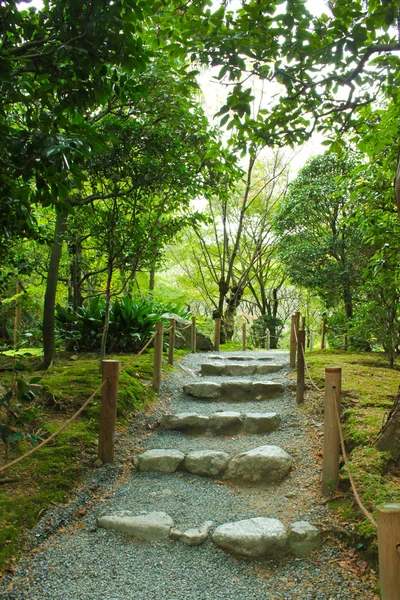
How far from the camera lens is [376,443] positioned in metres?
3.61

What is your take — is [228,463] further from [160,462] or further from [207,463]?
[160,462]

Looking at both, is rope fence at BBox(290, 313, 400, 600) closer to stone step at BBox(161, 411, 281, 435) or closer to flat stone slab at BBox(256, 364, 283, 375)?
flat stone slab at BBox(256, 364, 283, 375)

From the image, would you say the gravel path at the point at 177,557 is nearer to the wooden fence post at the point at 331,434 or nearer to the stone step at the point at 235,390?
the wooden fence post at the point at 331,434

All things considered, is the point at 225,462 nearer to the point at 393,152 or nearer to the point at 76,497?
the point at 76,497

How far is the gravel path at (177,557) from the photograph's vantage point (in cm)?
252

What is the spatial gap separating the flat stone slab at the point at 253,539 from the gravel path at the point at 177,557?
62 mm

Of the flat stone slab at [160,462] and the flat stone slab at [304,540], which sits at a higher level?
the flat stone slab at [160,462]

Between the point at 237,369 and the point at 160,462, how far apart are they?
3.88 meters

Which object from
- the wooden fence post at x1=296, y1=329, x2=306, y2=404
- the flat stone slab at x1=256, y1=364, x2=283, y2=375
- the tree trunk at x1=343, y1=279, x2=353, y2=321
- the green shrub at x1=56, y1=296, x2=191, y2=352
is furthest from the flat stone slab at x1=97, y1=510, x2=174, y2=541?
the tree trunk at x1=343, y1=279, x2=353, y2=321

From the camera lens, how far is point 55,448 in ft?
12.8

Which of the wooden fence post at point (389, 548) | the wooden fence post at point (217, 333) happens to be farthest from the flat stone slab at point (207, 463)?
the wooden fence post at point (217, 333)

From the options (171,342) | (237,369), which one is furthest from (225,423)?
(171,342)

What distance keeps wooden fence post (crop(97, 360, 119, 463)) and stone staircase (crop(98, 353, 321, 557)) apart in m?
0.36

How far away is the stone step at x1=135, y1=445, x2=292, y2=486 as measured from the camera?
3.96 meters
